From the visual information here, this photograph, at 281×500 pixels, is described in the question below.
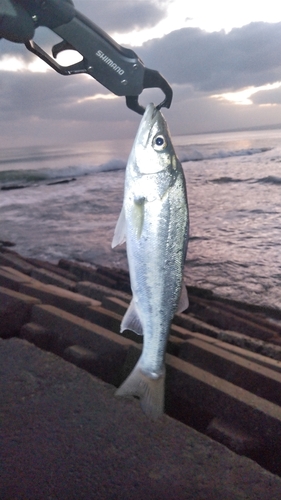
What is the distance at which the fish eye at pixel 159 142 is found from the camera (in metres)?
2.27

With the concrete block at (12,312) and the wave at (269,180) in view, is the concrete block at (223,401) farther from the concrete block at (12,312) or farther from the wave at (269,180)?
A: the wave at (269,180)

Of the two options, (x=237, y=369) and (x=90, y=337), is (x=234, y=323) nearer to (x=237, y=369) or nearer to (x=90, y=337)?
(x=237, y=369)

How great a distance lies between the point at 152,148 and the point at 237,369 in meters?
1.85

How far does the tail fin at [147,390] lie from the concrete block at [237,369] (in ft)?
2.43

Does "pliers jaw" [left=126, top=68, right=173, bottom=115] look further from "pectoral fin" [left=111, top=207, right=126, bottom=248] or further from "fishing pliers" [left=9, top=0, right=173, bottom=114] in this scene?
"pectoral fin" [left=111, top=207, right=126, bottom=248]

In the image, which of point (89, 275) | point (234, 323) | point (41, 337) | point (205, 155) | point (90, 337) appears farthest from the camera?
point (205, 155)

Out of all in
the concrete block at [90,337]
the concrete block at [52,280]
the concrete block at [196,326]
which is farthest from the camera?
the concrete block at [52,280]

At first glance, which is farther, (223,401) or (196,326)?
(196,326)

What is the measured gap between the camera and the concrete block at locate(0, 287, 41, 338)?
3850 millimetres

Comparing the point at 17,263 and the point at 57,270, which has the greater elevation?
the point at 17,263

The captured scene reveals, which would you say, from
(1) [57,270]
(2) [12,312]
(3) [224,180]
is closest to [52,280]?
(1) [57,270]

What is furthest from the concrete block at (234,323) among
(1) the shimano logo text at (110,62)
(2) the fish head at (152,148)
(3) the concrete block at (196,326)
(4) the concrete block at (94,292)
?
(1) the shimano logo text at (110,62)

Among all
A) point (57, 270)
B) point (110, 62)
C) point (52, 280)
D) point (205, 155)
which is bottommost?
point (57, 270)

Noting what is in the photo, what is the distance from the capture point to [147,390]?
2.61 m
